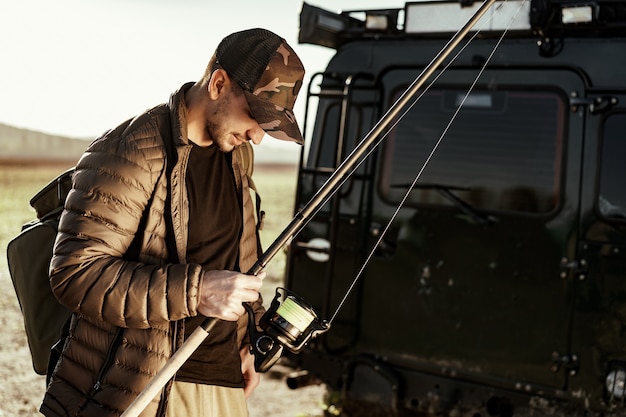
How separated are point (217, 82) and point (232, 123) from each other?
13 cm

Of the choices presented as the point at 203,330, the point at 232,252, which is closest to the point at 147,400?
the point at 203,330

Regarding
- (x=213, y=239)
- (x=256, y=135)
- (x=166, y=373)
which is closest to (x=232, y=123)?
(x=256, y=135)

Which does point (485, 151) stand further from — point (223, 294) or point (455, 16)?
point (223, 294)

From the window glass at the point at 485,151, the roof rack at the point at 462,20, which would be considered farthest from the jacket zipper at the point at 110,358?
the window glass at the point at 485,151

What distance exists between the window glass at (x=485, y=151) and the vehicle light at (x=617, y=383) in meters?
0.94

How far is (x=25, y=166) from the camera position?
2394 cm

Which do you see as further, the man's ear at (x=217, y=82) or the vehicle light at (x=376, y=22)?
the vehicle light at (x=376, y=22)

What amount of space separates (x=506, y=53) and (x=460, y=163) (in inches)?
27.0

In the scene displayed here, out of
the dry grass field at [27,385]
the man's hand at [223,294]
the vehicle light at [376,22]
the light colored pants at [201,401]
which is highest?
the vehicle light at [376,22]

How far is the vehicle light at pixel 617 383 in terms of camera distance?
412 centimetres

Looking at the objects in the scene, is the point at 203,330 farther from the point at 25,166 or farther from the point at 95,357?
the point at 25,166

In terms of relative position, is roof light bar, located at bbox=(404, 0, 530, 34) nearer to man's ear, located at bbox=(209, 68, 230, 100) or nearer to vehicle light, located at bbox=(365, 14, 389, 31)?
vehicle light, located at bbox=(365, 14, 389, 31)

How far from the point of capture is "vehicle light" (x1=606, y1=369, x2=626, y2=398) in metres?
4.12

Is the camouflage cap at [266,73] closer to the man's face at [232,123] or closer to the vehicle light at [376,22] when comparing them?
the man's face at [232,123]
